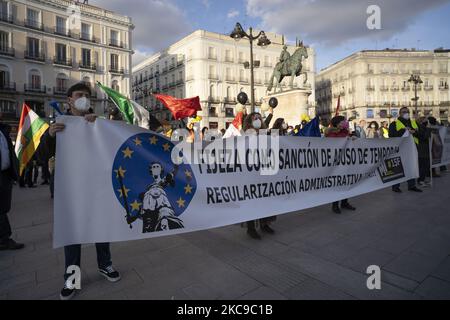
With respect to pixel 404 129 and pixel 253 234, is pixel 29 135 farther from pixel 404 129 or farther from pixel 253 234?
pixel 404 129

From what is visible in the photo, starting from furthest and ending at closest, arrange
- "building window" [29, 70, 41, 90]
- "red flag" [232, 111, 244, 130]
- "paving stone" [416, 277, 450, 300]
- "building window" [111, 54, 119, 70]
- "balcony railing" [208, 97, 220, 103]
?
"balcony railing" [208, 97, 220, 103]
"building window" [111, 54, 119, 70]
"building window" [29, 70, 41, 90]
"red flag" [232, 111, 244, 130]
"paving stone" [416, 277, 450, 300]

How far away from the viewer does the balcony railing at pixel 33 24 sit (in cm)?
3059

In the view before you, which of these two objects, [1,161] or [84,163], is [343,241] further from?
[1,161]

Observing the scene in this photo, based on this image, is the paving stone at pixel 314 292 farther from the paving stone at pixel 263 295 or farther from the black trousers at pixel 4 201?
the black trousers at pixel 4 201

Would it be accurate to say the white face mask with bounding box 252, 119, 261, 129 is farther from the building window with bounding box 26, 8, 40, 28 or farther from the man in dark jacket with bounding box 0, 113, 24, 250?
the building window with bounding box 26, 8, 40, 28

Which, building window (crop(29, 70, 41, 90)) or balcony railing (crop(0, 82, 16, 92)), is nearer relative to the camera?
balcony railing (crop(0, 82, 16, 92))

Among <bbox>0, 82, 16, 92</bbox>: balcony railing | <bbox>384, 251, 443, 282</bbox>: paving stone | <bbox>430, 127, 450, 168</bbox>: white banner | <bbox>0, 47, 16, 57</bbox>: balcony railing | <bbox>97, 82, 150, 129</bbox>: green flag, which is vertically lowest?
<bbox>384, 251, 443, 282</bbox>: paving stone

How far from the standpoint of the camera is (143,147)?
8.98ft

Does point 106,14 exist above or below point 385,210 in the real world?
above

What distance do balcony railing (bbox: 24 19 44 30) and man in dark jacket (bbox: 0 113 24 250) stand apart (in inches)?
1432

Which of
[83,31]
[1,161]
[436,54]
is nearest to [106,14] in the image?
[83,31]

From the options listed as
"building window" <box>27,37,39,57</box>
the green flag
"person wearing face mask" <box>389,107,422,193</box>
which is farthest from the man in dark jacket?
"building window" <box>27,37,39,57</box>

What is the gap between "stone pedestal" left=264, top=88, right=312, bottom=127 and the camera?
1472 centimetres
